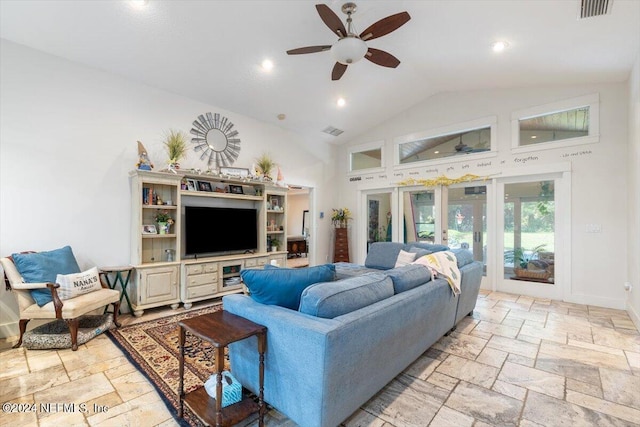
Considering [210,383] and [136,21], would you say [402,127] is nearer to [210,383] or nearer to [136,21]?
[136,21]

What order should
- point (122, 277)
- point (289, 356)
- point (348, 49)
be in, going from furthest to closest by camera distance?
point (122, 277), point (348, 49), point (289, 356)

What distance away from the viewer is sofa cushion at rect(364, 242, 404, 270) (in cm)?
442

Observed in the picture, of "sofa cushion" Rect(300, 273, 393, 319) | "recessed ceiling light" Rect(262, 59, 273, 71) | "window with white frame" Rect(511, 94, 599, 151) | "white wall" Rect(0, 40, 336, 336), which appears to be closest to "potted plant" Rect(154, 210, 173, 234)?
"white wall" Rect(0, 40, 336, 336)

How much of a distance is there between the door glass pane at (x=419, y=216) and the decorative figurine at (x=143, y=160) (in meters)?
4.89

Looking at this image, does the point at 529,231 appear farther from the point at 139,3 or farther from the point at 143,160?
the point at 139,3

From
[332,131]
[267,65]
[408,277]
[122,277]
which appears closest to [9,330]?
[122,277]

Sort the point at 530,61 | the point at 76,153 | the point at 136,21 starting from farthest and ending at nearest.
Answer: the point at 530,61 < the point at 76,153 < the point at 136,21

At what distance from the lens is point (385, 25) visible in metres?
2.76

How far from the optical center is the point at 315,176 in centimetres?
694

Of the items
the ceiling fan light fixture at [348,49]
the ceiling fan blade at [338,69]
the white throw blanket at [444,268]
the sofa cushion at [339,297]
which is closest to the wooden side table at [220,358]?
the sofa cushion at [339,297]

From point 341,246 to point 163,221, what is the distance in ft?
13.1

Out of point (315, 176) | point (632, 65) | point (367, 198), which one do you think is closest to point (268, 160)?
A: point (315, 176)

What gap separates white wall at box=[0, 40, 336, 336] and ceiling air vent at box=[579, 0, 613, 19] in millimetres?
5062

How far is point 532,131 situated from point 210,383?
5841 mm
